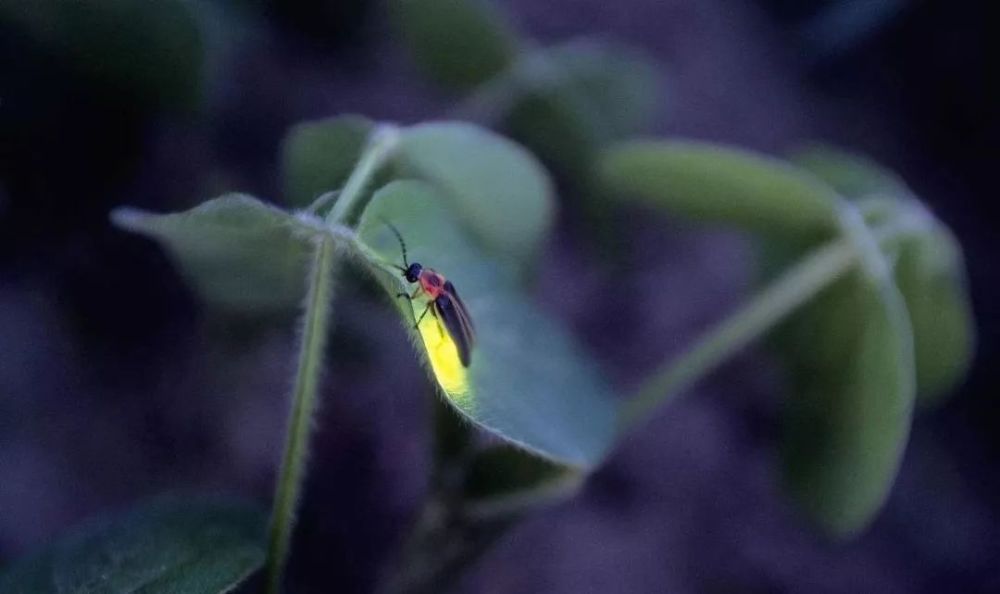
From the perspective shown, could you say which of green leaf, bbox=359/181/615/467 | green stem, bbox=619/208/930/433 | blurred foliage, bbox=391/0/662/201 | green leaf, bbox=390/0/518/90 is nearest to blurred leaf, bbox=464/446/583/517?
green leaf, bbox=359/181/615/467

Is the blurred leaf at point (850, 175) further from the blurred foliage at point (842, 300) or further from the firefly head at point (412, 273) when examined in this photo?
the firefly head at point (412, 273)

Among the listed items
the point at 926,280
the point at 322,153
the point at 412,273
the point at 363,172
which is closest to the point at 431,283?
the point at 412,273

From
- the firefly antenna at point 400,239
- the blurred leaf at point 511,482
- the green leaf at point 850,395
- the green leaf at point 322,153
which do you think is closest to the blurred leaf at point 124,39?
the green leaf at point 322,153

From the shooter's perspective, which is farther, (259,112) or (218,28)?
(259,112)

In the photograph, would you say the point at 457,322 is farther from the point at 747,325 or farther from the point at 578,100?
the point at 578,100

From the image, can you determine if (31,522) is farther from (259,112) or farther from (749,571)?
(749,571)

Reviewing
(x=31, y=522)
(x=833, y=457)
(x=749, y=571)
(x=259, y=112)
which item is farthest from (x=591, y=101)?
(x=31, y=522)

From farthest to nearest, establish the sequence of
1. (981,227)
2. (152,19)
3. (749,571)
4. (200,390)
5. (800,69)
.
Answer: (800,69) < (981,227) < (749,571) < (200,390) < (152,19)
